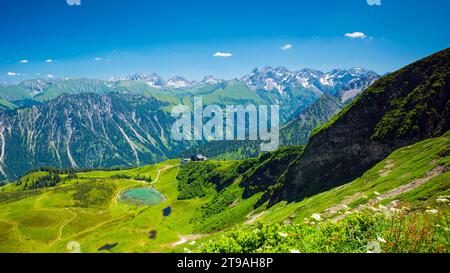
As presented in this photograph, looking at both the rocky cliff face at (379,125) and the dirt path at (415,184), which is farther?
the rocky cliff face at (379,125)

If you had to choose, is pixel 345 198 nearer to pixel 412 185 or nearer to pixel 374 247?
pixel 412 185

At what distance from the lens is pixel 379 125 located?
301 feet

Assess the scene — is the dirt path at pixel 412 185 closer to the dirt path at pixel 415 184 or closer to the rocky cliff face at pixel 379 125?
the dirt path at pixel 415 184

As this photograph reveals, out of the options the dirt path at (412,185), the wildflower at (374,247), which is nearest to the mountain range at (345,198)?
the wildflower at (374,247)

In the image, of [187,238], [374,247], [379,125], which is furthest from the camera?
[187,238]

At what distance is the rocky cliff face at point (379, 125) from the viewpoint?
82.9m

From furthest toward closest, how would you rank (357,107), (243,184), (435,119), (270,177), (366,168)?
(243,184) < (270,177) < (357,107) < (366,168) < (435,119)

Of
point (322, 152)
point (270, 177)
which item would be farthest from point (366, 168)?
point (270, 177)

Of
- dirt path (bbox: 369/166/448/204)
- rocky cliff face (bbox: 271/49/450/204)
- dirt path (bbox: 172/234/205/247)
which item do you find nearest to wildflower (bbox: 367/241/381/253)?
dirt path (bbox: 369/166/448/204)

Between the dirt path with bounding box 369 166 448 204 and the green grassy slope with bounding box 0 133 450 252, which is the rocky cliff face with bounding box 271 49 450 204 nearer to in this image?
the green grassy slope with bounding box 0 133 450 252

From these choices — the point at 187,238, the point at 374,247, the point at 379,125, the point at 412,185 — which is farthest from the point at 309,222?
the point at 187,238

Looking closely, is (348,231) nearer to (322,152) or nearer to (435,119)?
(435,119)
